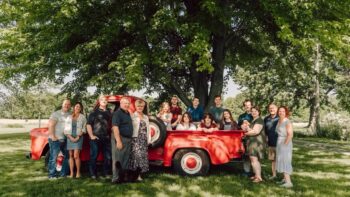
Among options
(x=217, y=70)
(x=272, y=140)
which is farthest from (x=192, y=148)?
(x=217, y=70)

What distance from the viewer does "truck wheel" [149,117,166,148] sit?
798 cm

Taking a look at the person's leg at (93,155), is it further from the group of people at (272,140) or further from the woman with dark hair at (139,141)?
the group of people at (272,140)

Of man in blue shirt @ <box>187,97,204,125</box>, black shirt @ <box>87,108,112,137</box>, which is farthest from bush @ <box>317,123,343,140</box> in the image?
black shirt @ <box>87,108,112,137</box>

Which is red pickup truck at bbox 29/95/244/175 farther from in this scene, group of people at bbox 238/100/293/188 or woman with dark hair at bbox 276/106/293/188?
woman with dark hair at bbox 276/106/293/188

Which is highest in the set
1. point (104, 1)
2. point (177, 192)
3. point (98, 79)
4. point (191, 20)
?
point (104, 1)

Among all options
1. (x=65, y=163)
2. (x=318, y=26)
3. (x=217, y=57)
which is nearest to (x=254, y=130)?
(x=65, y=163)

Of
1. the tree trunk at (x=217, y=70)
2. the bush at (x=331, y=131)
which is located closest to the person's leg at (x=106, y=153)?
the tree trunk at (x=217, y=70)

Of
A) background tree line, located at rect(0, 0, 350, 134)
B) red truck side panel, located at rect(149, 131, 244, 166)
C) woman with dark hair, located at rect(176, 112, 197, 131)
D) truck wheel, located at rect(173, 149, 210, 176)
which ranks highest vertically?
background tree line, located at rect(0, 0, 350, 134)

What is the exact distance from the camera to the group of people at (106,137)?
23.8ft

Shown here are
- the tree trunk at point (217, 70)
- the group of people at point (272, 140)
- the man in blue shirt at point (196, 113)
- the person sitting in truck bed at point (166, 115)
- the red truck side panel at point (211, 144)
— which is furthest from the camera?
the tree trunk at point (217, 70)

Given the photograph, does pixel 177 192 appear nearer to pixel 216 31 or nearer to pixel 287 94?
pixel 216 31

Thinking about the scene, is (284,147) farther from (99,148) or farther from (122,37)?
(122,37)

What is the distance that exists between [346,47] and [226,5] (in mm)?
4339

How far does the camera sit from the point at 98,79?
1295cm
